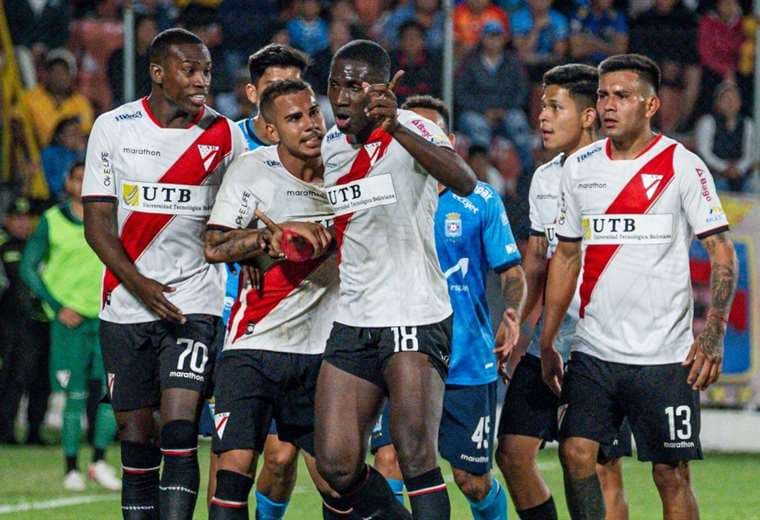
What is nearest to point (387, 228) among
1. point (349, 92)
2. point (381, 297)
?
point (381, 297)

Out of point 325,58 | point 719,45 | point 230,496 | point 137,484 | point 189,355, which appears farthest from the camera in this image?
point 719,45

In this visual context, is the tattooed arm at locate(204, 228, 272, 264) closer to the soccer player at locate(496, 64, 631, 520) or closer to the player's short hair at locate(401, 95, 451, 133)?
the soccer player at locate(496, 64, 631, 520)

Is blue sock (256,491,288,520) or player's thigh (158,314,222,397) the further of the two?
blue sock (256,491,288,520)

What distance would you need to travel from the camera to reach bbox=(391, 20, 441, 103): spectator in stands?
13094mm

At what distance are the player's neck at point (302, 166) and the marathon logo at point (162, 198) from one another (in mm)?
459

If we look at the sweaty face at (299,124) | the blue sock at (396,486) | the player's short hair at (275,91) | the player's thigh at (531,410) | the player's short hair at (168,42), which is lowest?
the blue sock at (396,486)

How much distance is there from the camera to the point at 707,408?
13188 millimetres

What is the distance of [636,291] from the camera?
6918 millimetres

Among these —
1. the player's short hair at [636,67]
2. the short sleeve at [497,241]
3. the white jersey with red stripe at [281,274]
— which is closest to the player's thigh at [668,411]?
the short sleeve at [497,241]

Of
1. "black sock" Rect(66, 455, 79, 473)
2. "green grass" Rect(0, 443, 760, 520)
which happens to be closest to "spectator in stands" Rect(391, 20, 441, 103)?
"green grass" Rect(0, 443, 760, 520)

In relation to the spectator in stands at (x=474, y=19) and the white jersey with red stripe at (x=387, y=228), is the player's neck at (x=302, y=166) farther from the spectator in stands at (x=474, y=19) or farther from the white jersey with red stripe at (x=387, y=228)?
the spectator in stands at (x=474, y=19)

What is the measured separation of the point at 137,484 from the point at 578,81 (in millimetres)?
2946

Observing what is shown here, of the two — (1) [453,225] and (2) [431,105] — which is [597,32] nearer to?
(2) [431,105]

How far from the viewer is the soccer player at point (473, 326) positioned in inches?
302
